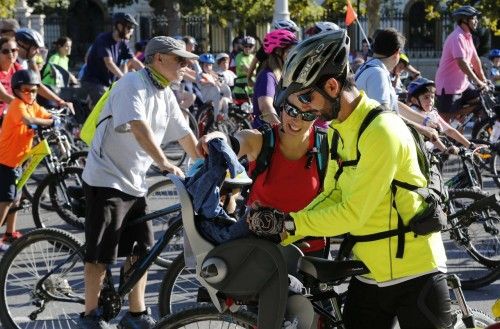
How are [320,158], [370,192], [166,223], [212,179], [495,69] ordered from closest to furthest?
[370,192] → [212,179] → [320,158] → [166,223] → [495,69]

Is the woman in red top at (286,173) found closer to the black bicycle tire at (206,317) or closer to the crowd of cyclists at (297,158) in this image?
the crowd of cyclists at (297,158)

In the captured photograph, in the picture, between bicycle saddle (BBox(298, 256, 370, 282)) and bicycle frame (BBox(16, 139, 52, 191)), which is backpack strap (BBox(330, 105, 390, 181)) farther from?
bicycle frame (BBox(16, 139, 52, 191))

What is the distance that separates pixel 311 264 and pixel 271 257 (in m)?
0.23

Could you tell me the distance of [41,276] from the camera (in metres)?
5.48

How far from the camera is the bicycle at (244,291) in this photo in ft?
11.1

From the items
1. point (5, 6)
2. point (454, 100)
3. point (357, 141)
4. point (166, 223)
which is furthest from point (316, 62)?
point (5, 6)

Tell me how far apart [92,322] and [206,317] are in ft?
5.67

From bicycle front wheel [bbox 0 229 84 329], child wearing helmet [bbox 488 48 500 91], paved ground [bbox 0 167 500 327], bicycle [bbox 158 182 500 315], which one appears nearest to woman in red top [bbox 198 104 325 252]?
bicycle front wheel [bbox 0 229 84 329]

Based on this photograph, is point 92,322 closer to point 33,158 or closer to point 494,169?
point 33,158

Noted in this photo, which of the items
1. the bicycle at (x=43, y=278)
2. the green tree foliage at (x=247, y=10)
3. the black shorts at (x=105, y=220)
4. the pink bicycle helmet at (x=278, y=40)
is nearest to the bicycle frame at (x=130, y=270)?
the bicycle at (x=43, y=278)

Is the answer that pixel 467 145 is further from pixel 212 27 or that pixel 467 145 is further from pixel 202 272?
pixel 212 27

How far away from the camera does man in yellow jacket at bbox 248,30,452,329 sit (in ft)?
10.8

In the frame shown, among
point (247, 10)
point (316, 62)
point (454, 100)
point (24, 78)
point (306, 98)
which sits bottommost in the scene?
point (247, 10)

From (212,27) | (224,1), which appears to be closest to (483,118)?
(224,1)
